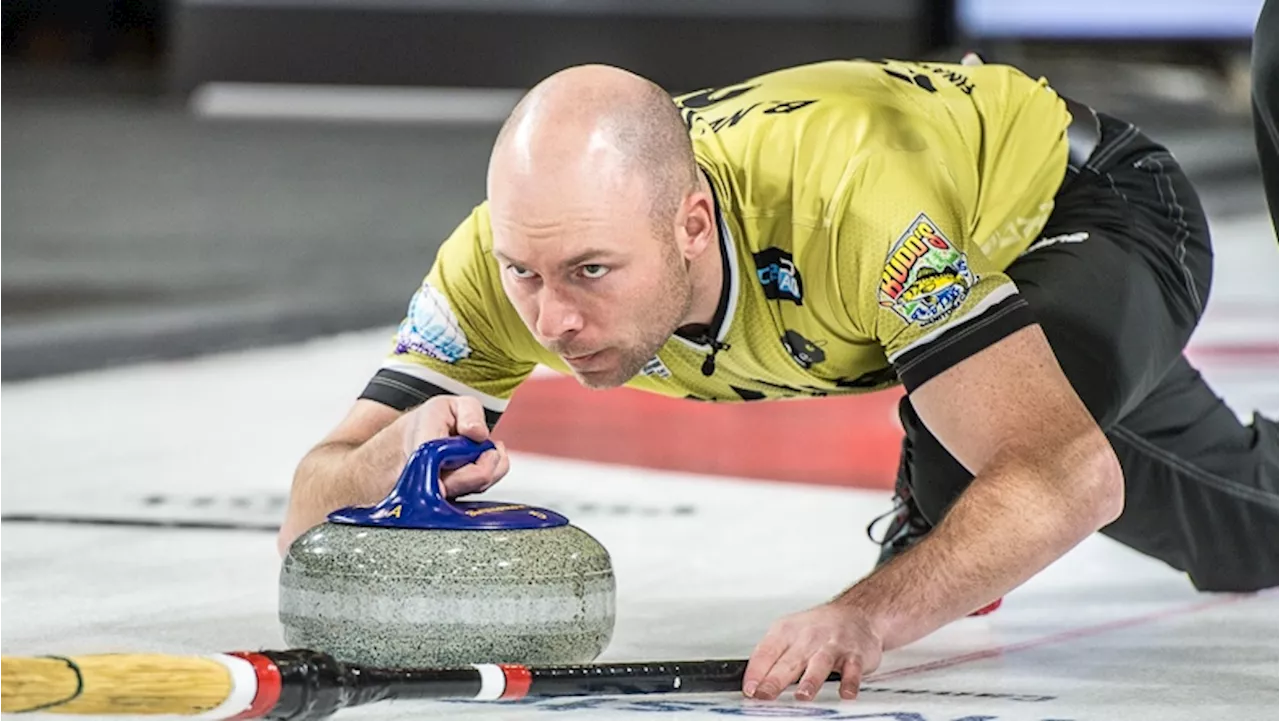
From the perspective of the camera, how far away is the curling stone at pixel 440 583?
2830mm

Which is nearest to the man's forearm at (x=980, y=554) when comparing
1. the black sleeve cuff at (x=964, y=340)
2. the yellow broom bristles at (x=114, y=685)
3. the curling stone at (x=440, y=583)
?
the black sleeve cuff at (x=964, y=340)

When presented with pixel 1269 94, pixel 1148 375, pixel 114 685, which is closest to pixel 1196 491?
pixel 1148 375

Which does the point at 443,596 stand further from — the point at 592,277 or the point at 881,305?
the point at 881,305

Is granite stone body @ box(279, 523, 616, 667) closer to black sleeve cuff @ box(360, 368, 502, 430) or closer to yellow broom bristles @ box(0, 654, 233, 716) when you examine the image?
yellow broom bristles @ box(0, 654, 233, 716)

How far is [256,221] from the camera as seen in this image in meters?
11.6

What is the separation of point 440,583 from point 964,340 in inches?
33.5

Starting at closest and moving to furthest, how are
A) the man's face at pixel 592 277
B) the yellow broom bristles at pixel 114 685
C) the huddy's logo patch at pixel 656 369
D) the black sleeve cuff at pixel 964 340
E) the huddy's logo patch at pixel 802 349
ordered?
the yellow broom bristles at pixel 114 685, the man's face at pixel 592 277, the black sleeve cuff at pixel 964 340, the huddy's logo patch at pixel 802 349, the huddy's logo patch at pixel 656 369

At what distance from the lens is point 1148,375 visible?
12.0 feet

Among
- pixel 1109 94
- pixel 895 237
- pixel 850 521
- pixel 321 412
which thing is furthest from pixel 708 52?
pixel 895 237

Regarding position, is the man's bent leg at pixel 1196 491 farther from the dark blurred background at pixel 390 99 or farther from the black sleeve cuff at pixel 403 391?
the dark blurred background at pixel 390 99

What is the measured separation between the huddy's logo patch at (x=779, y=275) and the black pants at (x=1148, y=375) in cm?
33

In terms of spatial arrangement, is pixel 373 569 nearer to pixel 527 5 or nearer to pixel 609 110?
pixel 609 110

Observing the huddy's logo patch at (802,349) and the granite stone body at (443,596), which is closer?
the granite stone body at (443,596)

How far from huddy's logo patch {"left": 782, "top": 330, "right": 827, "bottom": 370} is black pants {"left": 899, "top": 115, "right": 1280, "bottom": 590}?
0.20m
